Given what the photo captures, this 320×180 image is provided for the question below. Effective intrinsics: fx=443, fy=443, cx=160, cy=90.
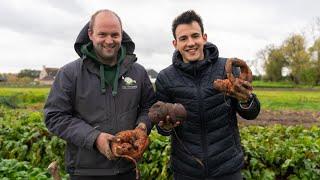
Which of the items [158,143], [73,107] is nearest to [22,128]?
[158,143]

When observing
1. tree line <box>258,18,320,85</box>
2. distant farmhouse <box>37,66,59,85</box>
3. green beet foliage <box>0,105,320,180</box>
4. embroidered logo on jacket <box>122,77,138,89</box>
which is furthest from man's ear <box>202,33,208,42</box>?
distant farmhouse <box>37,66,59,85</box>

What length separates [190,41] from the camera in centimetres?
341

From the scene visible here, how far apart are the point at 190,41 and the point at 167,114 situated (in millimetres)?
651

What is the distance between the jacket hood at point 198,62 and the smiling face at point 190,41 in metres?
0.05

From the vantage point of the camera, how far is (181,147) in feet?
11.5

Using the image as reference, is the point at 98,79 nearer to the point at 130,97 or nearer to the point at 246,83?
the point at 130,97

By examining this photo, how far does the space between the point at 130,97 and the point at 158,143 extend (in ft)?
8.28

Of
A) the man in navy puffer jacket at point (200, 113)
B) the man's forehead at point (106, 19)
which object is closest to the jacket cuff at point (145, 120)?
the man in navy puffer jacket at point (200, 113)

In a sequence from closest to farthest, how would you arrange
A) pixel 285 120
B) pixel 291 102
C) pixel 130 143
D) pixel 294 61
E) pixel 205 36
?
1. pixel 130 143
2. pixel 205 36
3. pixel 285 120
4. pixel 291 102
5. pixel 294 61

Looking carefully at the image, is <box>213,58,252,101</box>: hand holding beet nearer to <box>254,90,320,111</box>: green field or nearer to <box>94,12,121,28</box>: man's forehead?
<box>94,12,121,28</box>: man's forehead

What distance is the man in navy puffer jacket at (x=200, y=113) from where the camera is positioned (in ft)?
11.1

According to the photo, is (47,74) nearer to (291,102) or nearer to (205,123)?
(291,102)

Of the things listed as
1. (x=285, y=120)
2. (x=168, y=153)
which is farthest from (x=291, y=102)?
(x=168, y=153)

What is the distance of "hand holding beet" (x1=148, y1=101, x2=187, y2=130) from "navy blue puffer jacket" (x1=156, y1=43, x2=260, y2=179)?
288mm
